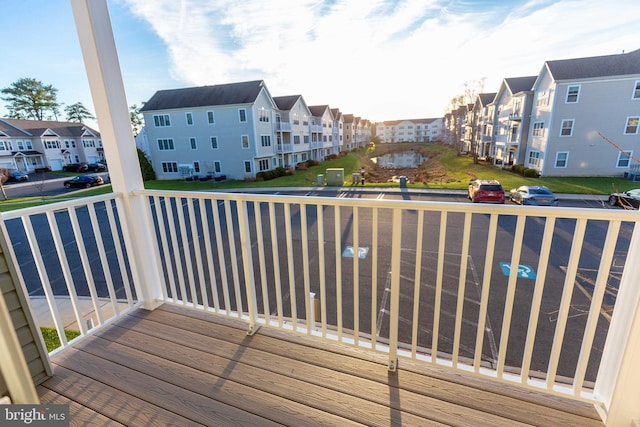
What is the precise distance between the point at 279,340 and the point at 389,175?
243 centimetres

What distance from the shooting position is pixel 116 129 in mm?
1963

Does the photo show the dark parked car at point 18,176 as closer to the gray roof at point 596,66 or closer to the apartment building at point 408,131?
the gray roof at point 596,66

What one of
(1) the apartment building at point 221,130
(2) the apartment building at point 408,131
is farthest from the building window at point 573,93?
(1) the apartment building at point 221,130

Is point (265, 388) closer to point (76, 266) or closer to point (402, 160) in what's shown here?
point (402, 160)

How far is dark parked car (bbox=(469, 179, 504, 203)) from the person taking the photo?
2127 millimetres

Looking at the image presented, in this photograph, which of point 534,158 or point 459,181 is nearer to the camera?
point 534,158

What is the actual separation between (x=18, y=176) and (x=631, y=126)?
4.06 metres

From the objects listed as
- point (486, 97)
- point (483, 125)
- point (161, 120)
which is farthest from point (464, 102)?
point (161, 120)

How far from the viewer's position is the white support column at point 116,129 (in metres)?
1.79

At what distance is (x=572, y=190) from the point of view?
1958mm

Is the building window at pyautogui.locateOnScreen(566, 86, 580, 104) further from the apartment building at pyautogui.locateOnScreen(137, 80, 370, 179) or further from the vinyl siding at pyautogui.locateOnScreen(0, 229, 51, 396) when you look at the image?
the vinyl siding at pyautogui.locateOnScreen(0, 229, 51, 396)

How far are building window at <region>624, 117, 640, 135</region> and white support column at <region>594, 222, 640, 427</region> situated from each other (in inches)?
45.9

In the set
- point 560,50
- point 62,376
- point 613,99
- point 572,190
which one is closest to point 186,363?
point 62,376

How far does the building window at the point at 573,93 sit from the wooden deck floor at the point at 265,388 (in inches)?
84.1
